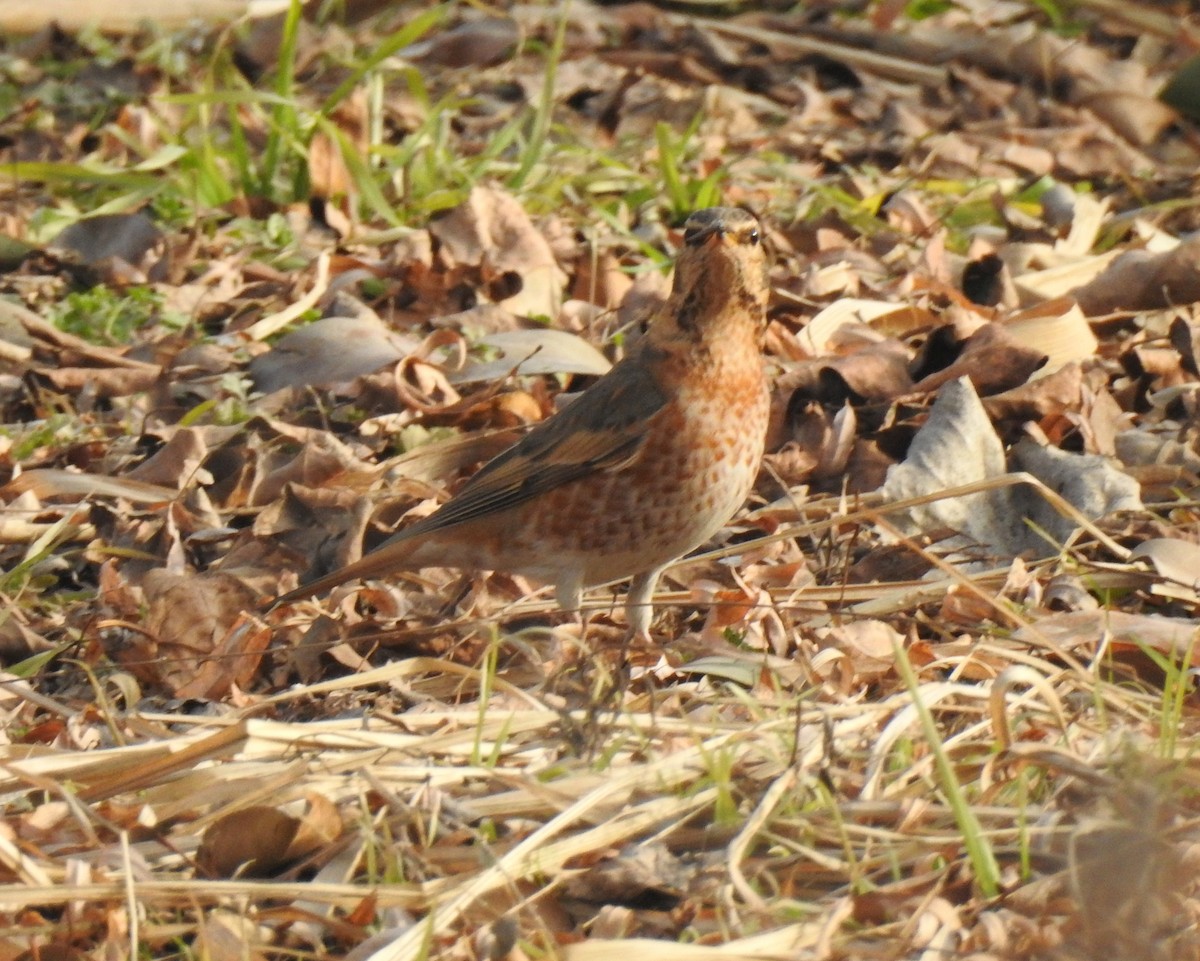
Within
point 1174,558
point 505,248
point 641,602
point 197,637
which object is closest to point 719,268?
point 641,602

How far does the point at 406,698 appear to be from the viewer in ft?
14.1

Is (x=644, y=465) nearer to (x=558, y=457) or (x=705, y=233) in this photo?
(x=558, y=457)

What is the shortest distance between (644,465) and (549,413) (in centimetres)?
106

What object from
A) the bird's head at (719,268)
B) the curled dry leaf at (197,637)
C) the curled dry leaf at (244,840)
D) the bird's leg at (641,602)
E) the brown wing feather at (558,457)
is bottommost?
the curled dry leaf at (197,637)

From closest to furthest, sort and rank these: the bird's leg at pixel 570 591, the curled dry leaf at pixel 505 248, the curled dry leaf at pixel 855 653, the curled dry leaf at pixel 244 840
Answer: the curled dry leaf at pixel 244 840 → the curled dry leaf at pixel 855 653 → the bird's leg at pixel 570 591 → the curled dry leaf at pixel 505 248

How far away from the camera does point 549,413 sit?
578cm

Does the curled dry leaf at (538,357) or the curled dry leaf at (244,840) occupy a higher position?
the curled dry leaf at (244,840)

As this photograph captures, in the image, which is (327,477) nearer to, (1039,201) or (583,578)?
(583,578)

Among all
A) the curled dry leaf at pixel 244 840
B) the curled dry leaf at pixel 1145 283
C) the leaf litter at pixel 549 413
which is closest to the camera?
the leaf litter at pixel 549 413

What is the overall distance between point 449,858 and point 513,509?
186cm

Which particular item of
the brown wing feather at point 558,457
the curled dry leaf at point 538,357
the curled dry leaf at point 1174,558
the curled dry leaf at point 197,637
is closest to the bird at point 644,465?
the brown wing feather at point 558,457

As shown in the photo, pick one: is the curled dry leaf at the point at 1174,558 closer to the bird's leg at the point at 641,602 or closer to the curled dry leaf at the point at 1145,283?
the bird's leg at the point at 641,602

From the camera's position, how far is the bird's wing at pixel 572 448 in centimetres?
479

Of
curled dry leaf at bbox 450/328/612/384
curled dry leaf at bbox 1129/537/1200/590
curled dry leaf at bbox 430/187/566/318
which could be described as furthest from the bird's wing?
curled dry leaf at bbox 430/187/566/318
